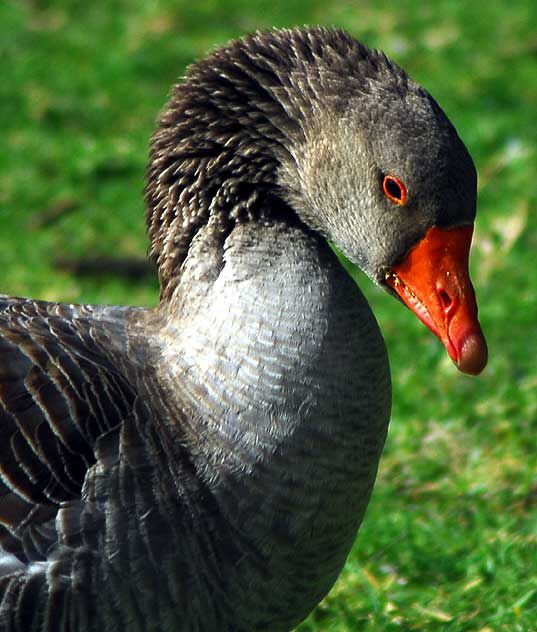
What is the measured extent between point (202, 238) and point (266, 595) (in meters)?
1.19

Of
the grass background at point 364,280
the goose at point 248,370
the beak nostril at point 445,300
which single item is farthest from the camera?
the grass background at point 364,280

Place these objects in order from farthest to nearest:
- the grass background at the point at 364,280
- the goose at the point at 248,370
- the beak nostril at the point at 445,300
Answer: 1. the grass background at the point at 364,280
2. the beak nostril at the point at 445,300
3. the goose at the point at 248,370

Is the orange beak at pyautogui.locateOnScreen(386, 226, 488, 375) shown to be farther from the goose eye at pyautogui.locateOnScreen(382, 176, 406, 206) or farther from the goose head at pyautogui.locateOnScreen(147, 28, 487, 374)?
the goose eye at pyautogui.locateOnScreen(382, 176, 406, 206)

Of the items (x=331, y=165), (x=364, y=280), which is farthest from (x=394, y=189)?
(x=364, y=280)

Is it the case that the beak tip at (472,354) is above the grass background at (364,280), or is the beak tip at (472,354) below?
below

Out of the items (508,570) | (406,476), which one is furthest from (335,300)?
(406,476)

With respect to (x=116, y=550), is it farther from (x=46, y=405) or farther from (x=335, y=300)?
(x=335, y=300)

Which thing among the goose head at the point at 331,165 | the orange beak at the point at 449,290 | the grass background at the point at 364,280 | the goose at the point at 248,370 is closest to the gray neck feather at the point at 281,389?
the goose at the point at 248,370

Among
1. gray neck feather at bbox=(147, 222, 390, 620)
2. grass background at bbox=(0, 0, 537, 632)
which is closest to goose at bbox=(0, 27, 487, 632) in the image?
gray neck feather at bbox=(147, 222, 390, 620)

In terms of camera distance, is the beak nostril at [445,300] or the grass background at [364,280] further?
the grass background at [364,280]

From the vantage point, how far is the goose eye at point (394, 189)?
155 inches

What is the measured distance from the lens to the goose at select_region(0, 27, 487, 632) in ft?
12.6

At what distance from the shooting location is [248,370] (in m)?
4.01

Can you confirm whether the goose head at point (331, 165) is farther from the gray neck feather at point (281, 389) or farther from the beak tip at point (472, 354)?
the gray neck feather at point (281, 389)
